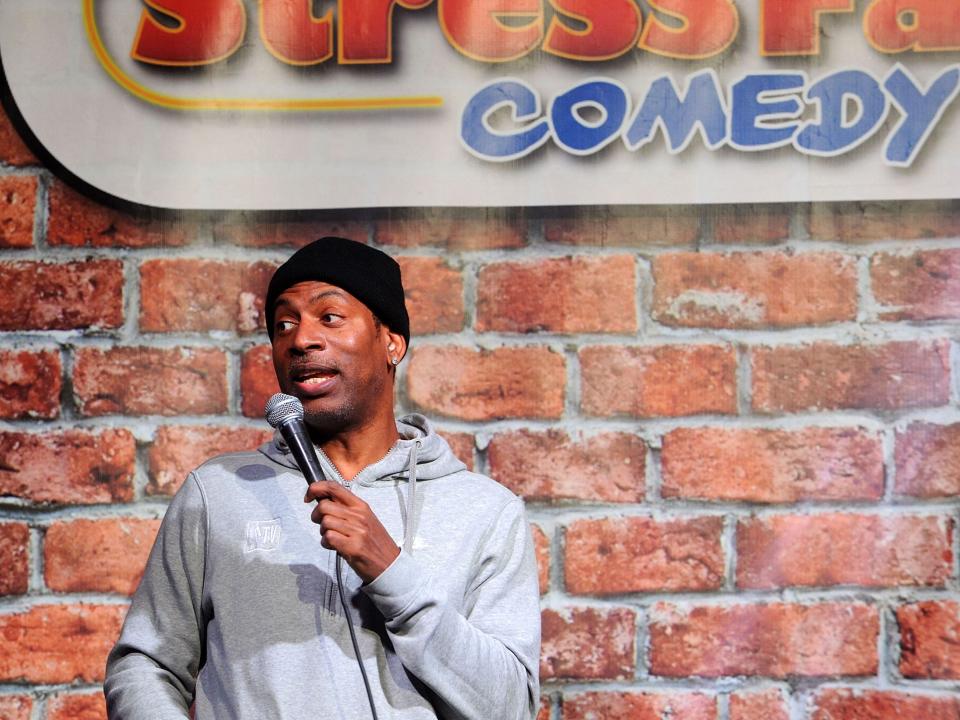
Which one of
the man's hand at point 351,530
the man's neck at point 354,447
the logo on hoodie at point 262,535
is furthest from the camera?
the man's neck at point 354,447

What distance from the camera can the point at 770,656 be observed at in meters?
1.73

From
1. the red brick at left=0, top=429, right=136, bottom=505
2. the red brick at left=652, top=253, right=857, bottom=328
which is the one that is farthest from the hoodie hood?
the red brick at left=652, top=253, right=857, bottom=328

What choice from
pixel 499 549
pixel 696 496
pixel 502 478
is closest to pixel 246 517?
pixel 499 549

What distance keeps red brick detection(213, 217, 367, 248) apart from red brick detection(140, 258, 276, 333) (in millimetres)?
37

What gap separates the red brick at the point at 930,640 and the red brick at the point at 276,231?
0.98 meters

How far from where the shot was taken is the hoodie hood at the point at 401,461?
1.49 meters

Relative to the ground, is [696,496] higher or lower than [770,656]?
higher

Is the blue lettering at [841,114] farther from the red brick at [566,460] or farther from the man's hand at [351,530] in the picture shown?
the man's hand at [351,530]

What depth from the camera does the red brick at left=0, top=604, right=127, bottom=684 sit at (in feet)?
5.72

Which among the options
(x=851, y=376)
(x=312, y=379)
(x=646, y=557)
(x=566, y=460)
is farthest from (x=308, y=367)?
(x=851, y=376)

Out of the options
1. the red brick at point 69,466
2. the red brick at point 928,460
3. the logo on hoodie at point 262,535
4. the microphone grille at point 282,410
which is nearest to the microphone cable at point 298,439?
the microphone grille at point 282,410

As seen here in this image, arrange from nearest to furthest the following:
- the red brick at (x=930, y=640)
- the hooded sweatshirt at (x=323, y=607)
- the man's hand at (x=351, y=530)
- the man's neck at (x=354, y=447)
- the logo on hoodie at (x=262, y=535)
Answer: the man's hand at (x=351, y=530) → the hooded sweatshirt at (x=323, y=607) → the logo on hoodie at (x=262, y=535) → the man's neck at (x=354, y=447) → the red brick at (x=930, y=640)

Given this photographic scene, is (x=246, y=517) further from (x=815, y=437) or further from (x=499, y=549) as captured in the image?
(x=815, y=437)

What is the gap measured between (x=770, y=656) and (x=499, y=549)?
1.72 feet
